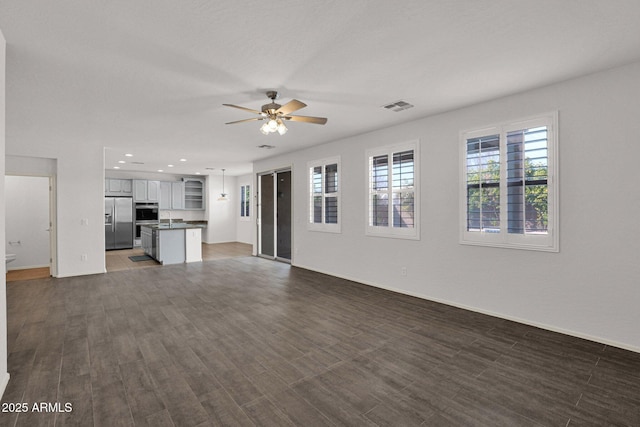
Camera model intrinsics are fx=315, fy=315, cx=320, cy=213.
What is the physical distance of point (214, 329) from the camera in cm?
349

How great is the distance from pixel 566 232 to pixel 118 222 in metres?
11.2

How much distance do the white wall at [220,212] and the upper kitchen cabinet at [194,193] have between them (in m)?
0.46

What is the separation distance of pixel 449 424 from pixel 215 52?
327 centimetres

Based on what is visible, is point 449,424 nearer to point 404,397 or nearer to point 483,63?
point 404,397

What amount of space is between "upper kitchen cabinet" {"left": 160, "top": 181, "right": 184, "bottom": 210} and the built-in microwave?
0.92 ft

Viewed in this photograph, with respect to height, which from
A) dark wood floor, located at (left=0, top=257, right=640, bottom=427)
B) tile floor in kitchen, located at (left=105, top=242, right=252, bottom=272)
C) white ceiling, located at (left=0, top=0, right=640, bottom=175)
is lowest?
dark wood floor, located at (left=0, top=257, right=640, bottom=427)

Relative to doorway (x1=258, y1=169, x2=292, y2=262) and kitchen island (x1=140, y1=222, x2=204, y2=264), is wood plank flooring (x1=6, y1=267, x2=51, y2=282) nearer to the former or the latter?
kitchen island (x1=140, y1=222, x2=204, y2=264)

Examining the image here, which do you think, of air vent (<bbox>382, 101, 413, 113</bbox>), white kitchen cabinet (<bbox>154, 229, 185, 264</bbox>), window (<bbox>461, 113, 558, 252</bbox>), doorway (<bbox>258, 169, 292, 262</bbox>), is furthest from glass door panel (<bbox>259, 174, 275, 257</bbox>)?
window (<bbox>461, 113, 558, 252</bbox>)

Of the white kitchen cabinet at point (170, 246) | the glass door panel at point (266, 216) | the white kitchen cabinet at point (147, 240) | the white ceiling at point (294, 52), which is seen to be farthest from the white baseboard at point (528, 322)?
the white kitchen cabinet at point (147, 240)

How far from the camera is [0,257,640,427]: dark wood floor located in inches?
81.1

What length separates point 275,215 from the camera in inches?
321

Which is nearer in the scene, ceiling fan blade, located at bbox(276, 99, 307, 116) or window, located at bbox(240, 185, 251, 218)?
ceiling fan blade, located at bbox(276, 99, 307, 116)

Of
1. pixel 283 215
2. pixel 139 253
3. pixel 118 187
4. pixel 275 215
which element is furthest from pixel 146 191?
pixel 283 215

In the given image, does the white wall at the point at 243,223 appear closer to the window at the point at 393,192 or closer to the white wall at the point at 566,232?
the window at the point at 393,192
